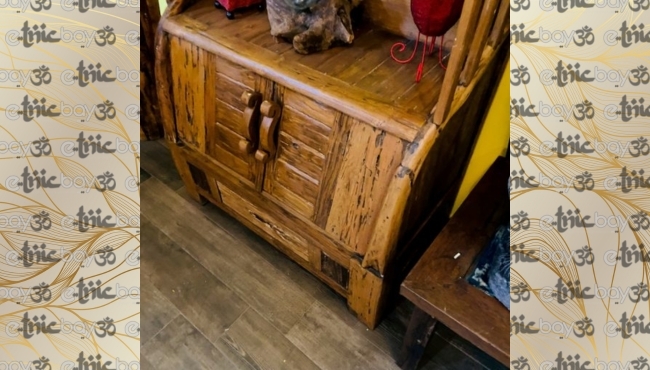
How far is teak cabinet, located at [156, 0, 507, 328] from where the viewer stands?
961mm

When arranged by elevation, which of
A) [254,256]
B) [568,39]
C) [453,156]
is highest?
[568,39]

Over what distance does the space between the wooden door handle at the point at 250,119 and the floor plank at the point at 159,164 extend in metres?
0.73

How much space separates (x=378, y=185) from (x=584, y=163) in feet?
1.65

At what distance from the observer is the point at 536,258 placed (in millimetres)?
591

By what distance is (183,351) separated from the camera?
131cm

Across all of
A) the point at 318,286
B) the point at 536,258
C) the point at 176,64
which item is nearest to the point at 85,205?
the point at 536,258

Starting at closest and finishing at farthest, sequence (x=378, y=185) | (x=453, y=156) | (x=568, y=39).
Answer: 1. (x=568, y=39)
2. (x=378, y=185)
3. (x=453, y=156)

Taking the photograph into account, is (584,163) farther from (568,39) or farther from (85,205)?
(85,205)

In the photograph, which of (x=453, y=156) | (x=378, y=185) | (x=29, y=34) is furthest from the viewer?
(x=453, y=156)

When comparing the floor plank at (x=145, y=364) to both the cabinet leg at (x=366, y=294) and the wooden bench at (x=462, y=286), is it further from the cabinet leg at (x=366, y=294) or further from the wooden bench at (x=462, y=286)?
the wooden bench at (x=462, y=286)

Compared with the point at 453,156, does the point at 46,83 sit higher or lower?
higher

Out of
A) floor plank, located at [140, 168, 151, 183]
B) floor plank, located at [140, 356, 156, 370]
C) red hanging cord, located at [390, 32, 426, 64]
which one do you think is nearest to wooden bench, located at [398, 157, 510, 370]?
→ red hanging cord, located at [390, 32, 426, 64]

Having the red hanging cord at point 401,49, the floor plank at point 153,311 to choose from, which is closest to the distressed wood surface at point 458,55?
the red hanging cord at point 401,49

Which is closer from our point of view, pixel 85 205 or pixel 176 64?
pixel 85 205
